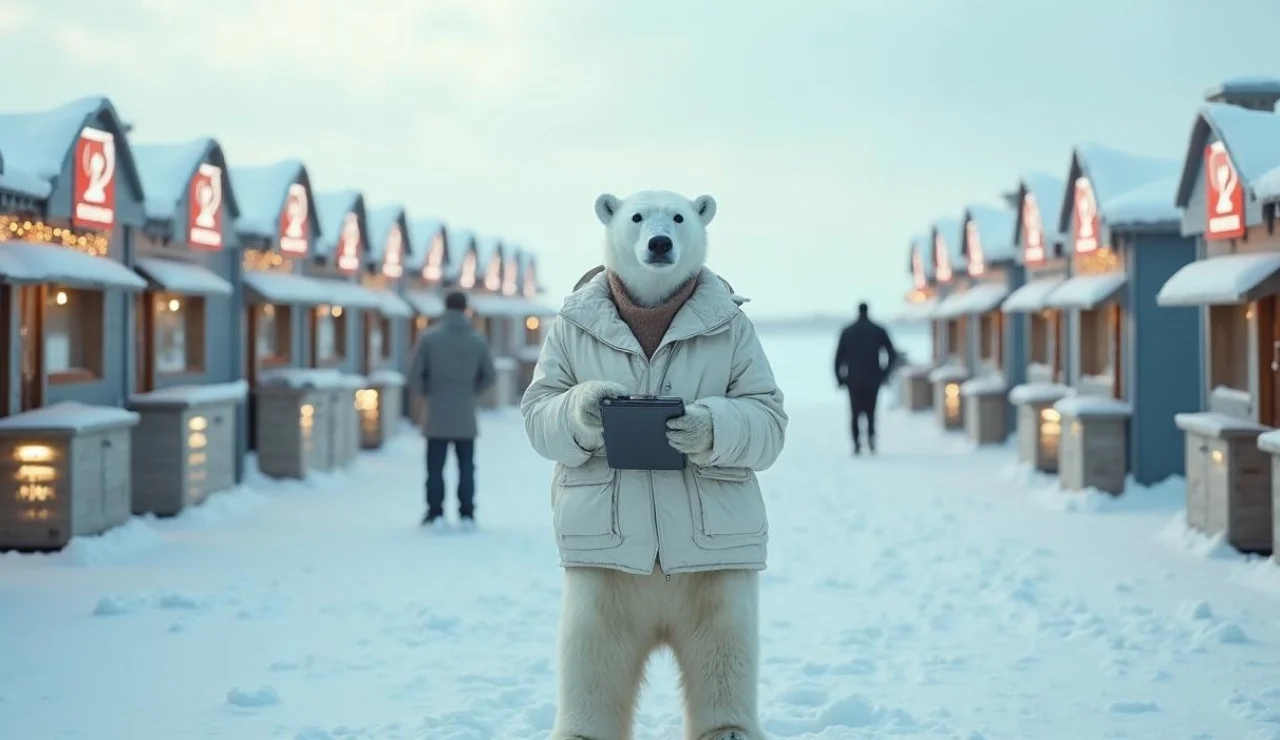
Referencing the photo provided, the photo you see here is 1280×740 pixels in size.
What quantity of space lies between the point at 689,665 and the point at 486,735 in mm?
1155

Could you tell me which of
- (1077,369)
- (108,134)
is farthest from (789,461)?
(108,134)

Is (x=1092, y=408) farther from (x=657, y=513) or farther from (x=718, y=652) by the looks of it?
(x=657, y=513)

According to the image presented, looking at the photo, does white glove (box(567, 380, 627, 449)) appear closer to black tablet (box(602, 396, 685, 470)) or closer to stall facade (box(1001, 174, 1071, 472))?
black tablet (box(602, 396, 685, 470))

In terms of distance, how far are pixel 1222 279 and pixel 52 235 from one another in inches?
345

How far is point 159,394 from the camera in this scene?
1107 cm

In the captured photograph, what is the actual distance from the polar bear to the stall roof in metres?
9.28

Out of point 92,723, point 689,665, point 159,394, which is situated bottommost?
point 92,723

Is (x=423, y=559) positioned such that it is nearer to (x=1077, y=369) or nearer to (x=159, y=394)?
(x=159, y=394)

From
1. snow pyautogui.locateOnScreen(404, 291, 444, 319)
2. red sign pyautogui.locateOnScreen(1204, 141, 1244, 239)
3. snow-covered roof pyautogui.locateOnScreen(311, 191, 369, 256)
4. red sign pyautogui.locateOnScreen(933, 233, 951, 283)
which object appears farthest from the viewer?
red sign pyautogui.locateOnScreen(933, 233, 951, 283)

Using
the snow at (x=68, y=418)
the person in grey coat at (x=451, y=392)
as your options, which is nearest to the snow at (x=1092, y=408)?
the person in grey coat at (x=451, y=392)

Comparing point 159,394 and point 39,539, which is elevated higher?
point 159,394

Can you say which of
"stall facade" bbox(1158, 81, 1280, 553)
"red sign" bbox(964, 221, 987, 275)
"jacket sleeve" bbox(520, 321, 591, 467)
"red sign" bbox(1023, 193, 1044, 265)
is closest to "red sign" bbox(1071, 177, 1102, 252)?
"red sign" bbox(1023, 193, 1044, 265)

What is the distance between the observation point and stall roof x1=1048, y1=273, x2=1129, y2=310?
12.3 metres

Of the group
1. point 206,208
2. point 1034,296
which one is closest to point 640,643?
point 206,208
